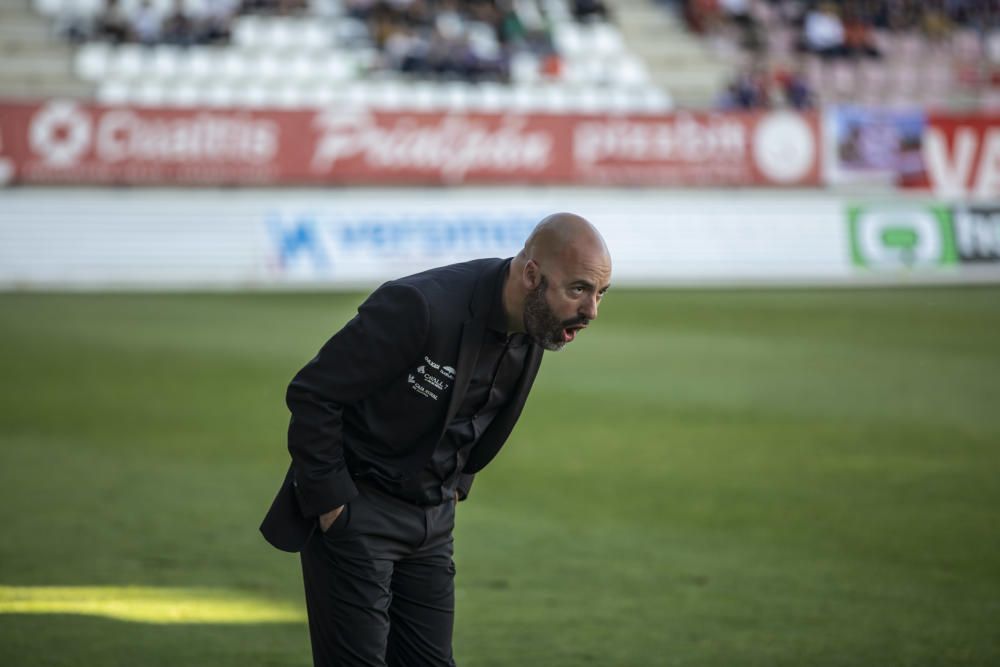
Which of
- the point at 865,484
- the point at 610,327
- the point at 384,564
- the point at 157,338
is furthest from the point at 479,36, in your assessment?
the point at 384,564

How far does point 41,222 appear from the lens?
23391mm

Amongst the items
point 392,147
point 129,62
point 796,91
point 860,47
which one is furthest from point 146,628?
point 860,47

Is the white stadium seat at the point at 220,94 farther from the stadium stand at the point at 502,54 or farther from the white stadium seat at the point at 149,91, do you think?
the white stadium seat at the point at 149,91

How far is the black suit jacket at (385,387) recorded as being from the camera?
12.6 ft

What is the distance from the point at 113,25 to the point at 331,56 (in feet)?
15.1

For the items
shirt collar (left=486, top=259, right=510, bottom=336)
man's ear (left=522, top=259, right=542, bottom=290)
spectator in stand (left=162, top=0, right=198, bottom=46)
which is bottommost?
shirt collar (left=486, top=259, right=510, bottom=336)

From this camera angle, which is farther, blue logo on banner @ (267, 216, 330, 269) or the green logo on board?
the green logo on board

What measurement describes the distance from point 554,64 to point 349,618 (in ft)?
91.1

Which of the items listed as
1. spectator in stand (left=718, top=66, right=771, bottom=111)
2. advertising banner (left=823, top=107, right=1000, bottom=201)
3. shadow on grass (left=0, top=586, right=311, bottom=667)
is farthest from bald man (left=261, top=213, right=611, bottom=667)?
spectator in stand (left=718, top=66, right=771, bottom=111)

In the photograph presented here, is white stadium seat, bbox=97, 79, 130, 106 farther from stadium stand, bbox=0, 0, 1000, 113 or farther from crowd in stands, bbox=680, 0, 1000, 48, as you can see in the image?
crowd in stands, bbox=680, 0, 1000, 48

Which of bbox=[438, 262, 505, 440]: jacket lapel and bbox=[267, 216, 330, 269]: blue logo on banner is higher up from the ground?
bbox=[438, 262, 505, 440]: jacket lapel

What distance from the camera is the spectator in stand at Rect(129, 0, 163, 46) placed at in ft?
94.8

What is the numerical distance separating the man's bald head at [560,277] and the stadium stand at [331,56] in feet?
76.7

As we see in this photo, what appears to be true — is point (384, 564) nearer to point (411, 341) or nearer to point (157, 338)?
point (411, 341)
